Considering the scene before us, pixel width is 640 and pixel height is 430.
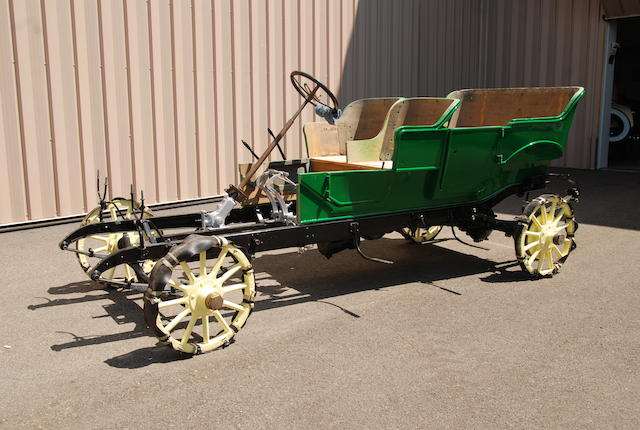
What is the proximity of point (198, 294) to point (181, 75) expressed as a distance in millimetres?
5346

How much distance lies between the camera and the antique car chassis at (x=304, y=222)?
4.19 metres

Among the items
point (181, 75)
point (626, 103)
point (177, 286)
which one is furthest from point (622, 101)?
point (177, 286)

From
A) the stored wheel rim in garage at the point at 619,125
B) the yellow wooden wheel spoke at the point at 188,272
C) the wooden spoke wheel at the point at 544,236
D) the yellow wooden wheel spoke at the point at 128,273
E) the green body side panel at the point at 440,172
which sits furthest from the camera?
the stored wheel rim in garage at the point at 619,125

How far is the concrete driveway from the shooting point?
11.3 feet

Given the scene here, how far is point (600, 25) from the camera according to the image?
1222 centimetres

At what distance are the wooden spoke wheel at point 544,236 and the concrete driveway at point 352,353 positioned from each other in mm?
146

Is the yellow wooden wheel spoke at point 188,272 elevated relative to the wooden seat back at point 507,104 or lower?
lower

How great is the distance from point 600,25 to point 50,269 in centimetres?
1029

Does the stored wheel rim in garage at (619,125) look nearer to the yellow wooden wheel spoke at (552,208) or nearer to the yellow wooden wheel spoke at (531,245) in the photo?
the yellow wooden wheel spoke at (552,208)

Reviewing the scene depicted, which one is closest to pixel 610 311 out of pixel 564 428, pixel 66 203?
pixel 564 428

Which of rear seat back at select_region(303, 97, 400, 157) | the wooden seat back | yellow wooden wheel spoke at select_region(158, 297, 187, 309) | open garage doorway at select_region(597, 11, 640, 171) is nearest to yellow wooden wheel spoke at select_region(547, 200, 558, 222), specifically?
the wooden seat back

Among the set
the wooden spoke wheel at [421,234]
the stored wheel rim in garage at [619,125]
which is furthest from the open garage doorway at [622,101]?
the wooden spoke wheel at [421,234]

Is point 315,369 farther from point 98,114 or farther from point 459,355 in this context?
point 98,114

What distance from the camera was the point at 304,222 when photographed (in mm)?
4914
